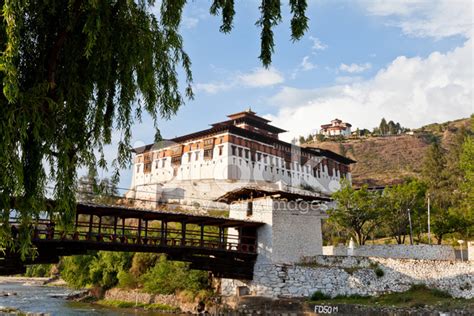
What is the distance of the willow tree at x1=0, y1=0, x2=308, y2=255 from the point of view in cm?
610

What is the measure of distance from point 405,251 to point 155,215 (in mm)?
17225

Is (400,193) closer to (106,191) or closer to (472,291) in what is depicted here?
(472,291)

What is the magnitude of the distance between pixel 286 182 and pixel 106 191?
54998 mm

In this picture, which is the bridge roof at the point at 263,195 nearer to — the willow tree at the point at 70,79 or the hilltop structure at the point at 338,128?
the willow tree at the point at 70,79

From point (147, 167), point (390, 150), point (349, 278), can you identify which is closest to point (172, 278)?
point (349, 278)

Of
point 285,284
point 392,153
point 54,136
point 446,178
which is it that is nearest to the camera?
point 54,136

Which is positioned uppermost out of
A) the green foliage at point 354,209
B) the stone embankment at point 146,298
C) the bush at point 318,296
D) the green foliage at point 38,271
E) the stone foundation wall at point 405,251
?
the green foliage at point 354,209

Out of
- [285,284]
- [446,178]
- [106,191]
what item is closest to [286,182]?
[446,178]

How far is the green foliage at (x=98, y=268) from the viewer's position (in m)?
37.6

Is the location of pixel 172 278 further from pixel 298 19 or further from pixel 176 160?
pixel 176 160

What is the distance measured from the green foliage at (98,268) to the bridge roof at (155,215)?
14.7 m

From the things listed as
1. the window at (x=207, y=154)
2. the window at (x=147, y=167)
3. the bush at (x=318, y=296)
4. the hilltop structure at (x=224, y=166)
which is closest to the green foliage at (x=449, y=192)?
the bush at (x=318, y=296)

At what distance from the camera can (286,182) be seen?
62.4 m

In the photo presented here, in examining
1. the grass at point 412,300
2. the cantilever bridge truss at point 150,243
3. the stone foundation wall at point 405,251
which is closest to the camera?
the cantilever bridge truss at point 150,243
